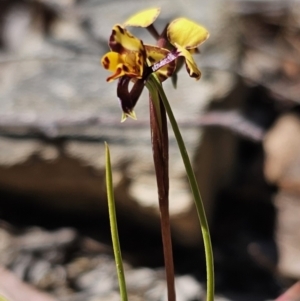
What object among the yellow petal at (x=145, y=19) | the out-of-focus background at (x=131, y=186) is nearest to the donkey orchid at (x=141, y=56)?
the yellow petal at (x=145, y=19)

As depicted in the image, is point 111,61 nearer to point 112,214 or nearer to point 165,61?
point 165,61

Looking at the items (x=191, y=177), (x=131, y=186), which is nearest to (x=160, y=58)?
(x=191, y=177)

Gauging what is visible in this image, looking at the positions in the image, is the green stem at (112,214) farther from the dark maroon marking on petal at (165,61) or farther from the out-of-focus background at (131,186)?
the out-of-focus background at (131,186)

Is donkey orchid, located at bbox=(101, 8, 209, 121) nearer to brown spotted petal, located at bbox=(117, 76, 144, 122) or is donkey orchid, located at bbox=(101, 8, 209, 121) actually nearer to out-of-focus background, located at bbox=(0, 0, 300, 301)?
brown spotted petal, located at bbox=(117, 76, 144, 122)

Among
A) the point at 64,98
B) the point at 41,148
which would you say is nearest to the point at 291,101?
the point at 64,98

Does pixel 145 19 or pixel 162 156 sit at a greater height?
pixel 145 19

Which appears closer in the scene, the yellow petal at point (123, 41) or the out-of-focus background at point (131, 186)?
the yellow petal at point (123, 41)
